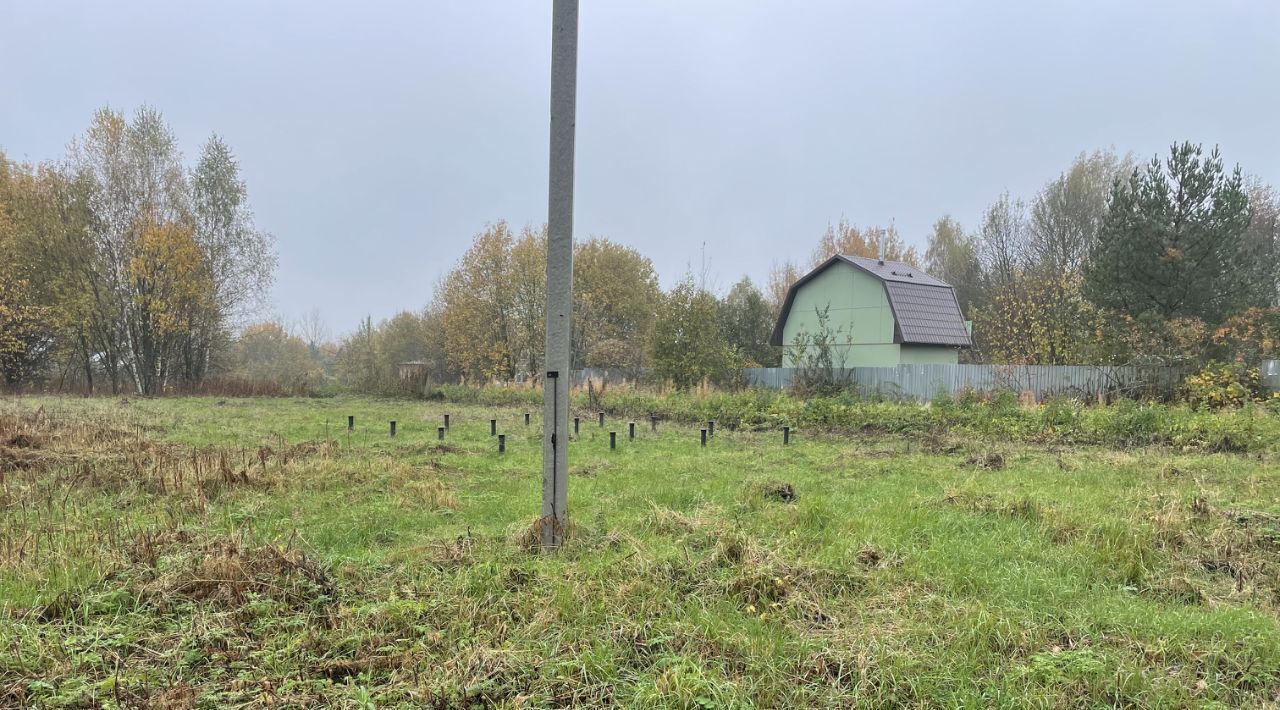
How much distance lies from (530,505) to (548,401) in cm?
176

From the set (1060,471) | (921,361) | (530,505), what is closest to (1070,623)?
(530,505)

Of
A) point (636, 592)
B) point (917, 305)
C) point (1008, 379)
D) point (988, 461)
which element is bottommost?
point (636, 592)

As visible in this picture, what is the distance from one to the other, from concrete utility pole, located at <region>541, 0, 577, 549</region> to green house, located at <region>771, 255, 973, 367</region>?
15.5 metres

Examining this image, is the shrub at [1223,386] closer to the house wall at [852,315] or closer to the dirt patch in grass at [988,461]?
the dirt patch in grass at [988,461]

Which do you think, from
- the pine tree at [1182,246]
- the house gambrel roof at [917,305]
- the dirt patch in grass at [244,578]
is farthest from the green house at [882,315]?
the dirt patch in grass at [244,578]

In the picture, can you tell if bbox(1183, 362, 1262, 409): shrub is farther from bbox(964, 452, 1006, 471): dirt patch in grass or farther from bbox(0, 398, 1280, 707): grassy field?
bbox(0, 398, 1280, 707): grassy field

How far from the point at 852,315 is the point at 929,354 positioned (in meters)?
2.88

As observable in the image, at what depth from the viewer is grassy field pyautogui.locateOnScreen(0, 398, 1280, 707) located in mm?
2371

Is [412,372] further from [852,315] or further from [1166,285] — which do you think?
[1166,285]

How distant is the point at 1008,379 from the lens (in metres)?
15.1

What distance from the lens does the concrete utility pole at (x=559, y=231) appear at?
398 cm

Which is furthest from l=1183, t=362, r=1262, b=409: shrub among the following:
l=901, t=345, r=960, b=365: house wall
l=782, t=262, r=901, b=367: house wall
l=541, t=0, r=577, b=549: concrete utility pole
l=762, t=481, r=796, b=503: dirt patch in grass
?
l=541, t=0, r=577, b=549: concrete utility pole

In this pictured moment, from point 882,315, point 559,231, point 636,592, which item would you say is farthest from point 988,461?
point 882,315

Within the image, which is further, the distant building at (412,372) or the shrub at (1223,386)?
the distant building at (412,372)
